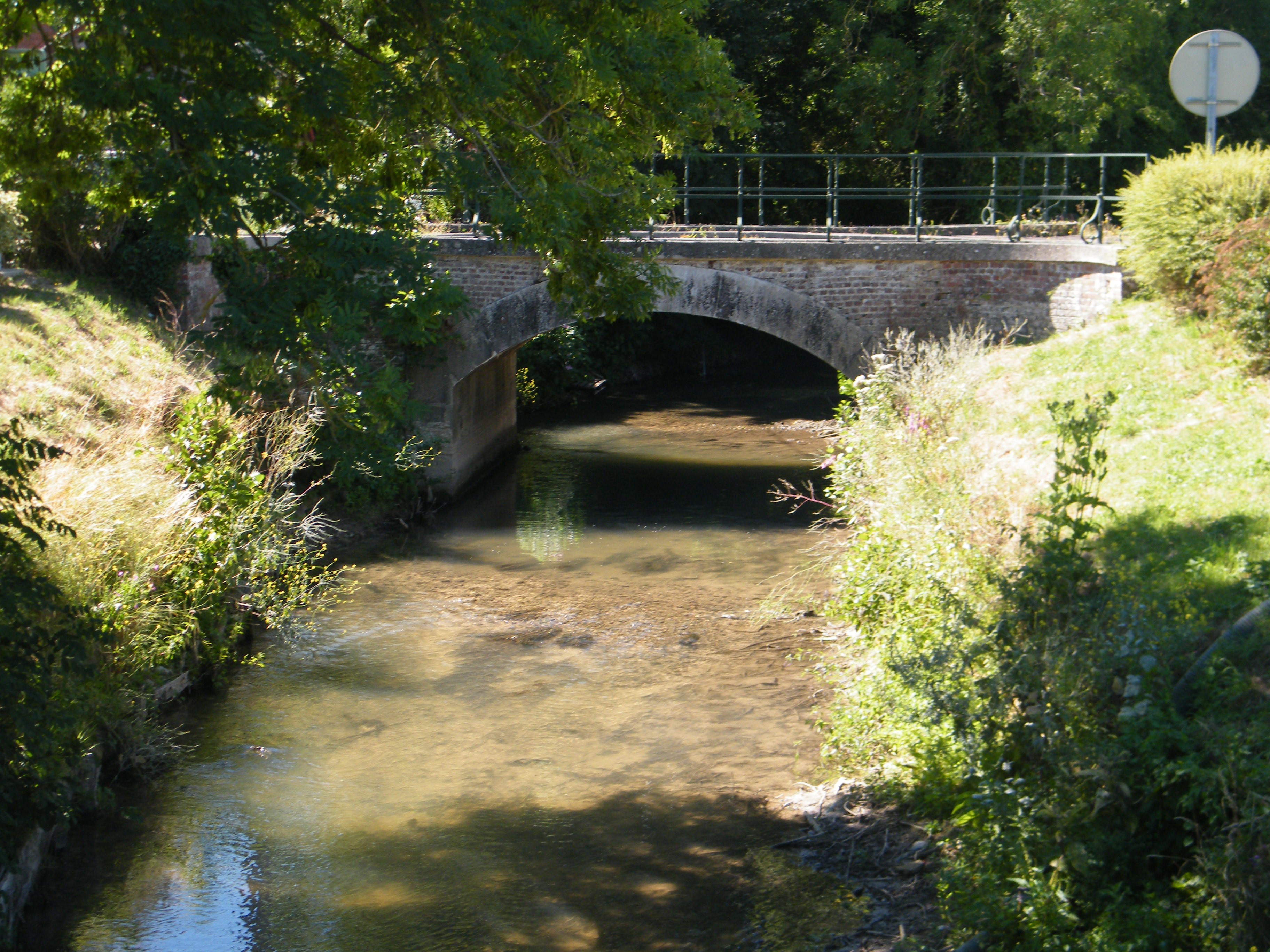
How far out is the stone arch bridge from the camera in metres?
12.9

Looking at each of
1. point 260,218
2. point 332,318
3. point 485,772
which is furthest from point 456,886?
point 260,218

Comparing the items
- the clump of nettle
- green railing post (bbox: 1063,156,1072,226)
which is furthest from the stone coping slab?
the clump of nettle

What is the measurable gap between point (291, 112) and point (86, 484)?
10.4ft

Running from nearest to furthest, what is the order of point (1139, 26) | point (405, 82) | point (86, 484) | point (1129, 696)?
point (1129, 696) → point (405, 82) → point (86, 484) → point (1139, 26)

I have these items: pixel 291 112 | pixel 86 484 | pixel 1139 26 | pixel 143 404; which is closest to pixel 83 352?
pixel 143 404

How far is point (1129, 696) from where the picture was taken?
4855 millimetres

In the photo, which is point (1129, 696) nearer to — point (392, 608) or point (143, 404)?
point (392, 608)

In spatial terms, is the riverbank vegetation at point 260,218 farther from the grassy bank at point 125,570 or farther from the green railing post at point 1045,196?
the green railing post at point 1045,196

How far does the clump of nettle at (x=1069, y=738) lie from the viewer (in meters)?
4.30

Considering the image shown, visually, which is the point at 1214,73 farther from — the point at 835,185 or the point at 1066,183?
the point at 835,185

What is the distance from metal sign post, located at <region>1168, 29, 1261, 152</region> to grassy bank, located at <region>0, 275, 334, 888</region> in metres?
8.39

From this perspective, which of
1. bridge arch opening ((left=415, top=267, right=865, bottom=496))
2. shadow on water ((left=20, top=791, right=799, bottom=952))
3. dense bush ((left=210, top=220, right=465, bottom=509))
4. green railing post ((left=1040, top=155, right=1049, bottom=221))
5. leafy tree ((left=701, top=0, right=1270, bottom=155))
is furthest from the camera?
leafy tree ((left=701, top=0, right=1270, bottom=155))

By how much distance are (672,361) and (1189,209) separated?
A: 60.6ft

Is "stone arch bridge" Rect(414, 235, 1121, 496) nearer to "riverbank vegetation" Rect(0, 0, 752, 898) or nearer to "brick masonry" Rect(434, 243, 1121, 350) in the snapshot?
"brick masonry" Rect(434, 243, 1121, 350)
